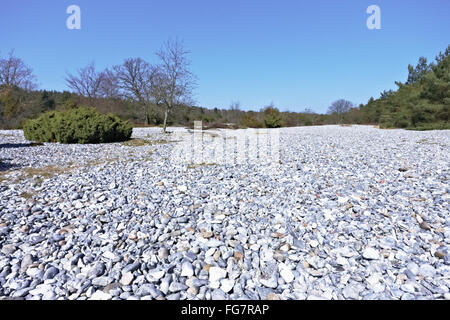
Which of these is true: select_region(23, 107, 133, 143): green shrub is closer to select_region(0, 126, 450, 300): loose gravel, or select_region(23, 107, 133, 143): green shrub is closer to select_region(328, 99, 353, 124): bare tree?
select_region(0, 126, 450, 300): loose gravel

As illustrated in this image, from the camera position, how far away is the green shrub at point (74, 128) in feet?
31.2

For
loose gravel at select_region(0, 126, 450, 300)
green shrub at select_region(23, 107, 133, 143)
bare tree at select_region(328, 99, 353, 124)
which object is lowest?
loose gravel at select_region(0, 126, 450, 300)

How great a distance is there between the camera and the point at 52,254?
2.09 m

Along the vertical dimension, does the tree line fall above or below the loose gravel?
above

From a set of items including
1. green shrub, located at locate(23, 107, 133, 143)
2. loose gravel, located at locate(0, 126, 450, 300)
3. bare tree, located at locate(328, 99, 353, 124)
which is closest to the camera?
loose gravel, located at locate(0, 126, 450, 300)

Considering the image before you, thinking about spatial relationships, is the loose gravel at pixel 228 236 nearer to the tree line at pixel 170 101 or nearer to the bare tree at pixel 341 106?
the tree line at pixel 170 101

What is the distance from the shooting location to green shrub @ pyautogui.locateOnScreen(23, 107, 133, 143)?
9516 millimetres

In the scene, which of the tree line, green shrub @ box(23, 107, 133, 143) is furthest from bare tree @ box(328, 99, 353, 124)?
green shrub @ box(23, 107, 133, 143)
